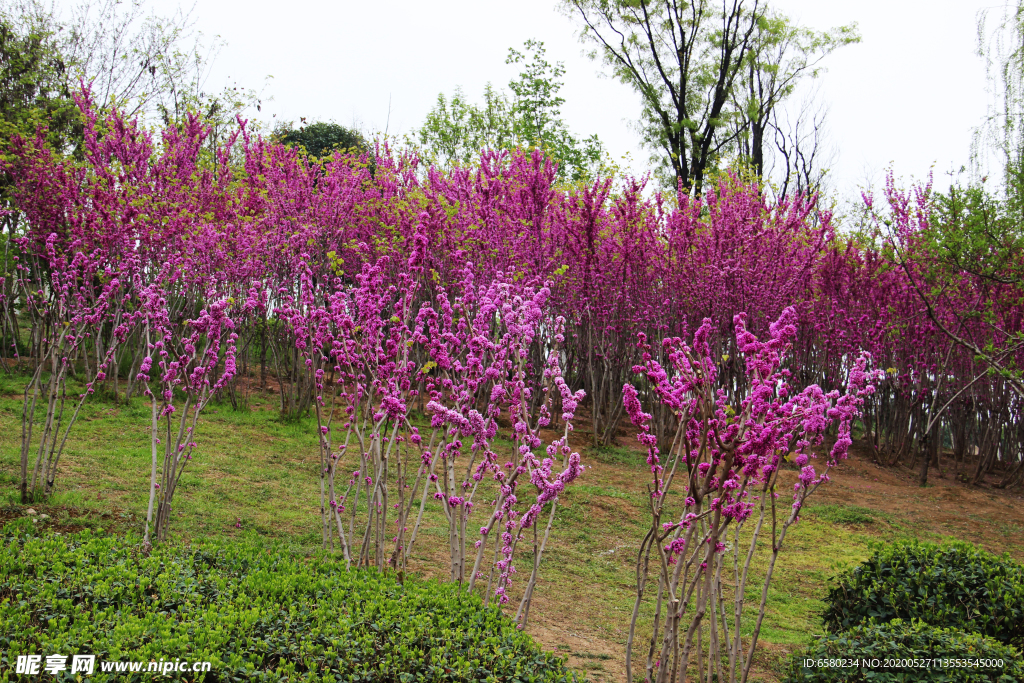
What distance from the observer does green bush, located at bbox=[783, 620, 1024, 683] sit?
124 inches

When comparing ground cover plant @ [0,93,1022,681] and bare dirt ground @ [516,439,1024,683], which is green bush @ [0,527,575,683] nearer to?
ground cover plant @ [0,93,1022,681]

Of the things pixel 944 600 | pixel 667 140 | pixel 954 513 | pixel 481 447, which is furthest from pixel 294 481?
pixel 667 140

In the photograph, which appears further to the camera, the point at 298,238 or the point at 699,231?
the point at 699,231

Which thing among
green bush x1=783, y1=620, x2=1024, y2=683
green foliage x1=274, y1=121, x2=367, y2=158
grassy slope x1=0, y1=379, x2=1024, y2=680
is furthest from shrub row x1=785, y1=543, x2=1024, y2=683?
green foliage x1=274, y1=121, x2=367, y2=158

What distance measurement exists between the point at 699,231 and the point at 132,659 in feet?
33.5

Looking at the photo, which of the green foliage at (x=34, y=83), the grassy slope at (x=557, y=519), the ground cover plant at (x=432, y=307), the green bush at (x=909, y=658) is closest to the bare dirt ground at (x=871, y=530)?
the grassy slope at (x=557, y=519)

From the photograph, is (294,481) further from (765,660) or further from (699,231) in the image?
(699,231)

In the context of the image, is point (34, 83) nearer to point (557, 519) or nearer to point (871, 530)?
point (557, 519)

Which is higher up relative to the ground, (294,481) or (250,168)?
(250,168)

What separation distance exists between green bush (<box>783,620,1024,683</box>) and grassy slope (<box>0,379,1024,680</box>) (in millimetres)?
1026

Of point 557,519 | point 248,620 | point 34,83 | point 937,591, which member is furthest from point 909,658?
point 34,83

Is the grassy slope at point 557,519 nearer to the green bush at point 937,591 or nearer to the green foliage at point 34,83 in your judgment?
the green bush at point 937,591

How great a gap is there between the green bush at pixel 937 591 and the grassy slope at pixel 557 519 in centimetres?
69

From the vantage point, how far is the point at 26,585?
310cm
